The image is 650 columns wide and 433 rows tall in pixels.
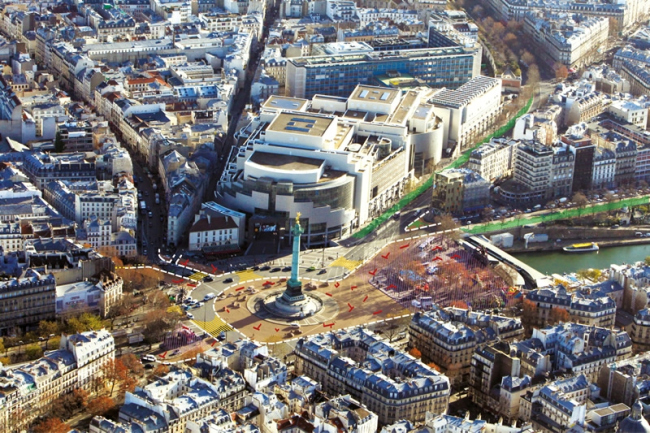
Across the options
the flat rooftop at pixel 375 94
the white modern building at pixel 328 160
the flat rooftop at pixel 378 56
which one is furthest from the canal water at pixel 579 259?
the flat rooftop at pixel 378 56

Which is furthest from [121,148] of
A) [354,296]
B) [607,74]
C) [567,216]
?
[607,74]

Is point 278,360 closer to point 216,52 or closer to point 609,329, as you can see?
point 609,329

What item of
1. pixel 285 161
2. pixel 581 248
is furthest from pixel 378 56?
pixel 581 248

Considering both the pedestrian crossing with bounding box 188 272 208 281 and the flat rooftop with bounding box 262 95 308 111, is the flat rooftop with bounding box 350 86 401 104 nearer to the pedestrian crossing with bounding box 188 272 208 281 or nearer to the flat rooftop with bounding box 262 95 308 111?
the flat rooftop with bounding box 262 95 308 111

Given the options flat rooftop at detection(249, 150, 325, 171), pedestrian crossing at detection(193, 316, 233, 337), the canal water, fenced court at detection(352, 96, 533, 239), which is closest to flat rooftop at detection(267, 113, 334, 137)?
flat rooftop at detection(249, 150, 325, 171)

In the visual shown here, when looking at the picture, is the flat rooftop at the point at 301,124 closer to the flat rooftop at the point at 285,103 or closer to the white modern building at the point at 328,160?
the white modern building at the point at 328,160

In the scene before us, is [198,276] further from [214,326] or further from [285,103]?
[285,103]
